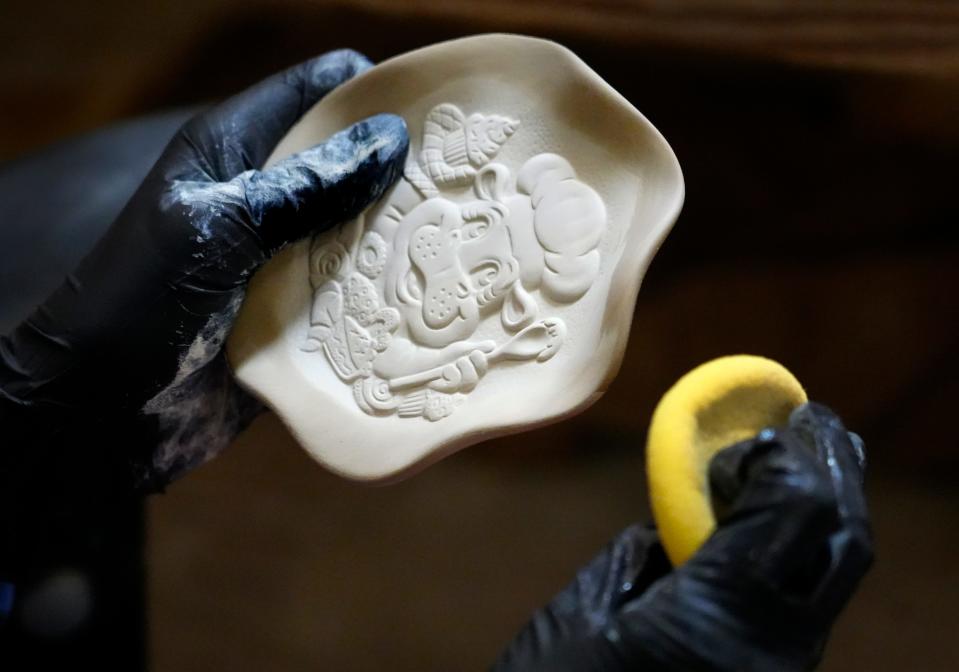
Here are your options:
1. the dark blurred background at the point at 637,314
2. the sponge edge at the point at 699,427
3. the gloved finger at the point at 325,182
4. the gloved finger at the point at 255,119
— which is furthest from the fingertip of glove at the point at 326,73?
the sponge edge at the point at 699,427

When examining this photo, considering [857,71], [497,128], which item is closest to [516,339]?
[497,128]

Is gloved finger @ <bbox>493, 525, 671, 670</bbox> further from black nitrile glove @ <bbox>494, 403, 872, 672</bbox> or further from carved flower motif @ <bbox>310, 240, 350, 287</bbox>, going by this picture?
carved flower motif @ <bbox>310, 240, 350, 287</bbox>

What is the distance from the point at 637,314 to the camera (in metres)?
1.61

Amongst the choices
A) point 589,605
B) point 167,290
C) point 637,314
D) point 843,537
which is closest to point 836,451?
point 843,537

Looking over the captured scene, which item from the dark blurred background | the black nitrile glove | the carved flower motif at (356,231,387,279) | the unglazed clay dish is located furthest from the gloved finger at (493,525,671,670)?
the dark blurred background

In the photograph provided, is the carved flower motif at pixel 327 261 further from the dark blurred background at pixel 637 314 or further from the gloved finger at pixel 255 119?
the dark blurred background at pixel 637 314

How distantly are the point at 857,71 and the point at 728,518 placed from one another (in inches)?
37.1

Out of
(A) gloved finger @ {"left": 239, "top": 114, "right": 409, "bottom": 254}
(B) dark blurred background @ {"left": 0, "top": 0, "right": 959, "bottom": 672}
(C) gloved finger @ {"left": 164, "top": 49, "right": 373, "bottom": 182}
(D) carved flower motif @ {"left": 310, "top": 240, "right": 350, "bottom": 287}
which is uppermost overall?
(C) gloved finger @ {"left": 164, "top": 49, "right": 373, "bottom": 182}

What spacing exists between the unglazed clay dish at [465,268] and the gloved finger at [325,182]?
26 millimetres

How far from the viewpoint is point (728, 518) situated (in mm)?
645

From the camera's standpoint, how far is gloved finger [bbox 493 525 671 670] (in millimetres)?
689

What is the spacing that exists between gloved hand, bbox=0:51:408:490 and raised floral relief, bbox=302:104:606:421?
0.04 m

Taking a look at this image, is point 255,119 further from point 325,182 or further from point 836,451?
point 836,451

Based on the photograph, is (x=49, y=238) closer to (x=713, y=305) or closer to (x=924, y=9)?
(x=713, y=305)
